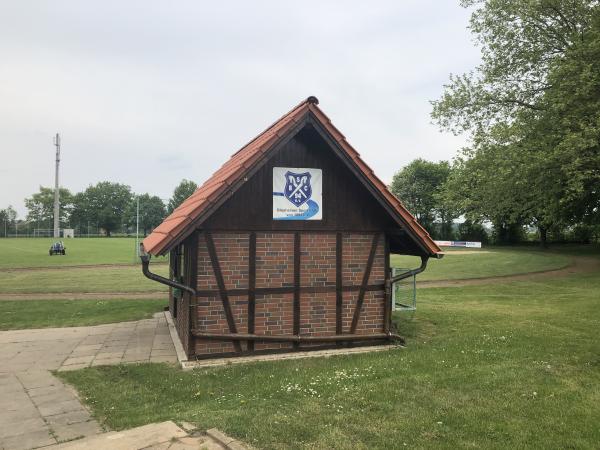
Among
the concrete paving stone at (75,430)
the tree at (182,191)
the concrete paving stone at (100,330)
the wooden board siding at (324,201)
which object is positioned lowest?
the concrete paving stone at (100,330)

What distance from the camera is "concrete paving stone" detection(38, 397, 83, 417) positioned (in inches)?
223

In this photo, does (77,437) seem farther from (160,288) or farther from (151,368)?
(160,288)

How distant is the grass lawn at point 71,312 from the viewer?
11.9m

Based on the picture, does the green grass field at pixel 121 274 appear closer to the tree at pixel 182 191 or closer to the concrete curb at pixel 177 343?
the concrete curb at pixel 177 343

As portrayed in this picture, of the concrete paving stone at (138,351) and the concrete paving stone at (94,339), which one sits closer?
the concrete paving stone at (138,351)

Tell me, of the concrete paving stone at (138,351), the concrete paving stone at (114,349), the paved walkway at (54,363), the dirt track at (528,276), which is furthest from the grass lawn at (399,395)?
the dirt track at (528,276)

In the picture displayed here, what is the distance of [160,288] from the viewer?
19.0 metres

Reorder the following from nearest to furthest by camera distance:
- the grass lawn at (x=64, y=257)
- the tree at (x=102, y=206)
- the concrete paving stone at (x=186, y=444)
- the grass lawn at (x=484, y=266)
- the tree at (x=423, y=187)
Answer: the concrete paving stone at (x=186, y=444) < the grass lawn at (x=484, y=266) < the grass lawn at (x=64, y=257) < the tree at (x=423, y=187) < the tree at (x=102, y=206)

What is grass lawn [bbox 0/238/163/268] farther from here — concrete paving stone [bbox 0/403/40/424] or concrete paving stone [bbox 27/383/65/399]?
concrete paving stone [bbox 0/403/40/424]

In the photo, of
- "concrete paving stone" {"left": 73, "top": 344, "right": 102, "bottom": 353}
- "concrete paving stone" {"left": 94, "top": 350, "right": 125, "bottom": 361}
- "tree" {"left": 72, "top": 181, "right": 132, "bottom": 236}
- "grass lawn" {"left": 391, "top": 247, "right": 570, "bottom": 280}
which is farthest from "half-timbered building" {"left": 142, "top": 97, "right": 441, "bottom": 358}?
"tree" {"left": 72, "top": 181, "right": 132, "bottom": 236}

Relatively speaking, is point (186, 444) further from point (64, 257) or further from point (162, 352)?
point (64, 257)

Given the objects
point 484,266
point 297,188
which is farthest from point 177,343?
point 484,266

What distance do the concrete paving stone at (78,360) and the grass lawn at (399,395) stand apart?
2.22 ft

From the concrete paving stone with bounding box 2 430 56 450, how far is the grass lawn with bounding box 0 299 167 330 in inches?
280
